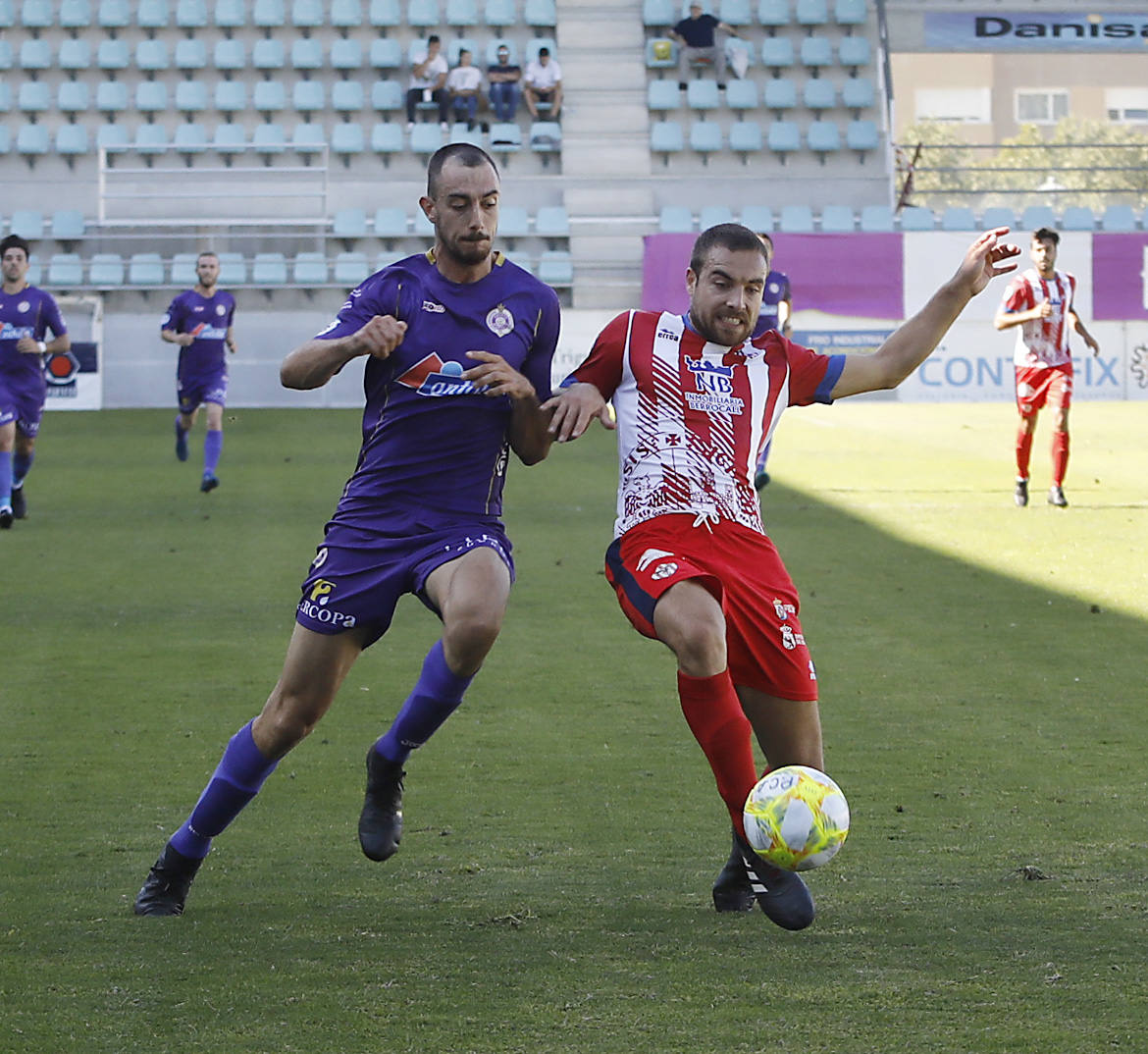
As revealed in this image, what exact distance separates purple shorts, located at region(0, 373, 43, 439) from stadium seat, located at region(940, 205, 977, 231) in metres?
17.4

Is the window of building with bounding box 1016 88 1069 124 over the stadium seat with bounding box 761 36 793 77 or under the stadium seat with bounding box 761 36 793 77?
over

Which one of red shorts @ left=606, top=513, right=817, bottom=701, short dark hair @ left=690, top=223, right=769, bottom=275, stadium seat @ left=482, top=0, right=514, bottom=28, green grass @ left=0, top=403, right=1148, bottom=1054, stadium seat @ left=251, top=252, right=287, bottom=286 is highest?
stadium seat @ left=482, top=0, right=514, bottom=28

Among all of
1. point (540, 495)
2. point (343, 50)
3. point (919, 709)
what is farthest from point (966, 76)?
point (919, 709)

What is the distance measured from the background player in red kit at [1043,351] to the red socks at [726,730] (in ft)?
31.8

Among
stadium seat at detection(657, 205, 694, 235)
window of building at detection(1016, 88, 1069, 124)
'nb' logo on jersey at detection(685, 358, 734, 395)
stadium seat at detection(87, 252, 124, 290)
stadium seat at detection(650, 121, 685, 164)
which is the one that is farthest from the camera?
window of building at detection(1016, 88, 1069, 124)

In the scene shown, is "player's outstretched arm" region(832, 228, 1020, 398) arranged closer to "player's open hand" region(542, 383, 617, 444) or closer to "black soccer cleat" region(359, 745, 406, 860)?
"player's open hand" region(542, 383, 617, 444)

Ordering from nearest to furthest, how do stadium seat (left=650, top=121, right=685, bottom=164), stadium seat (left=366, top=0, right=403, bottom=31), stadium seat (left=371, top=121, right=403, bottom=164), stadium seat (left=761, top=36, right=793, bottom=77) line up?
stadium seat (left=371, top=121, right=403, bottom=164) → stadium seat (left=650, top=121, right=685, bottom=164) → stadium seat (left=761, top=36, right=793, bottom=77) → stadium seat (left=366, top=0, right=403, bottom=31)

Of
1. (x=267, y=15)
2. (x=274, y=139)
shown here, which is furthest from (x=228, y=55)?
(x=274, y=139)

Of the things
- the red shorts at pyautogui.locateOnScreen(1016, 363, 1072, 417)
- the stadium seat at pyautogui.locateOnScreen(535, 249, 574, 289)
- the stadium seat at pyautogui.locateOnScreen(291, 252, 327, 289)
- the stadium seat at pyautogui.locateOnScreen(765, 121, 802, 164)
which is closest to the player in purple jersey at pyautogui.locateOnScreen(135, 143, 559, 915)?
the red shorts at pyautogui.locateOnScreen(1016, 363, 1072, 417)

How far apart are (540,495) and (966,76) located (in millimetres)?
46994

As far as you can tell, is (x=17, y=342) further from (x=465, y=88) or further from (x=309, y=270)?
(x=465, y=88)

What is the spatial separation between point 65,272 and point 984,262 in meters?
24.7

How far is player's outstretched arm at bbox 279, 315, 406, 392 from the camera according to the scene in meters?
4.34

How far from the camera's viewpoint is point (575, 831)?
5.23 m
